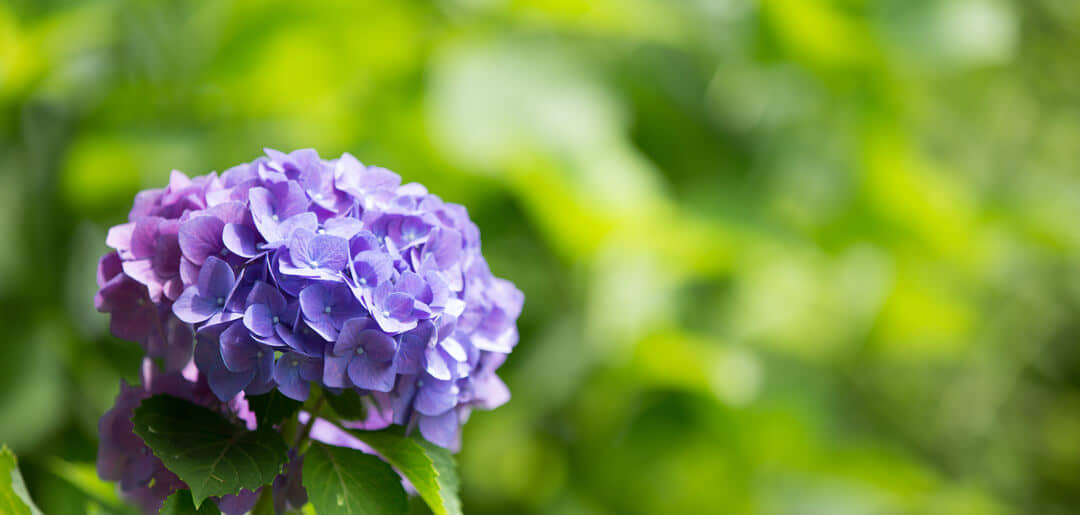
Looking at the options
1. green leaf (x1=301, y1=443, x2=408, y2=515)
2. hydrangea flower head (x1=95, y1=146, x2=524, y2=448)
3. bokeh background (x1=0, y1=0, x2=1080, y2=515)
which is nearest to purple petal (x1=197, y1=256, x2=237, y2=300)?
hydrangea flower head (x1=95, y1=146, x2=524, y2=448)

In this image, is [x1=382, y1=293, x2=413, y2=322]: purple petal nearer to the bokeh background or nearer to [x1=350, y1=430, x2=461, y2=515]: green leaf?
[x1=350, y1=430, x2=461, y2=515]: green leaf

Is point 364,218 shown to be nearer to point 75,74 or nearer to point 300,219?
point 300,219

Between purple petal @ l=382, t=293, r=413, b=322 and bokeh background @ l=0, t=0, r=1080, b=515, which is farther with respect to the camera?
bokeh background @ l=0, t=0, r=1080, b=515

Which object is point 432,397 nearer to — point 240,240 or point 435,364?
point 435,364

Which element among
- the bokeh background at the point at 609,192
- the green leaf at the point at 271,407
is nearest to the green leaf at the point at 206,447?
the green leaf at the point at 271,407

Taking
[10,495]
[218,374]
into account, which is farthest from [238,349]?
[10,495]

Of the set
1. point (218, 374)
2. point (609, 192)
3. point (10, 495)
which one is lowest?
point (609, 192)
